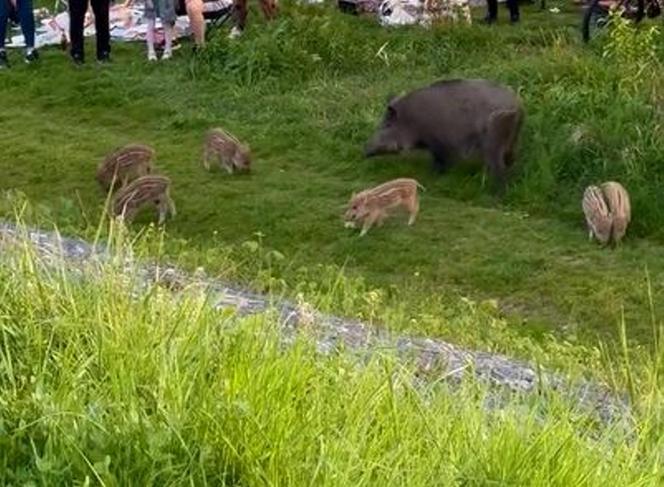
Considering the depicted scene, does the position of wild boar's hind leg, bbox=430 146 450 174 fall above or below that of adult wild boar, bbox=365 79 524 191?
below

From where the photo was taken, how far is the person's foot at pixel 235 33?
15188mm

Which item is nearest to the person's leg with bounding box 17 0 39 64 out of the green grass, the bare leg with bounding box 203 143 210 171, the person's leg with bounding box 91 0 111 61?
the person's leg with bounding box 91 0 111 61

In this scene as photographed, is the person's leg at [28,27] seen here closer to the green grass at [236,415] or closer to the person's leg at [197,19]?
the person's leg at [197,19]

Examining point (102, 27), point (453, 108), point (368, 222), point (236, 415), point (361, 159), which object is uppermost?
point (236, 415)

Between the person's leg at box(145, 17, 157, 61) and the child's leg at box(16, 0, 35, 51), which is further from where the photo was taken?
the person's leg at box(145, 17, 157, 61)

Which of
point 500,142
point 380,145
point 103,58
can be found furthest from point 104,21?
point 500,142

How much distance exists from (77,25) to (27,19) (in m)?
0.62

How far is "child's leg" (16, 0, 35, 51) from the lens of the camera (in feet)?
49.9

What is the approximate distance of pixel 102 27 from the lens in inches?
601

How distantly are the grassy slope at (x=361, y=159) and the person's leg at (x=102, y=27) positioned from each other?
205 mm

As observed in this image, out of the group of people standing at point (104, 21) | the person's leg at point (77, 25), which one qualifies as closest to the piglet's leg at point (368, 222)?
the group of people standing at point (104, 21)

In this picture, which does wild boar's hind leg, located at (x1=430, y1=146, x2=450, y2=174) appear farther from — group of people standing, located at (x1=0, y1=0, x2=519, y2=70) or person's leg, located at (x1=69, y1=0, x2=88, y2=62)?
person's leg, located at (x1=69, y1=0, x2=88, y2=62)

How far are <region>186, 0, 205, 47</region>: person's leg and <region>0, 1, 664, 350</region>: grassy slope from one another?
0.29m

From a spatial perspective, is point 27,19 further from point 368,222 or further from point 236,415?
point 236,415
